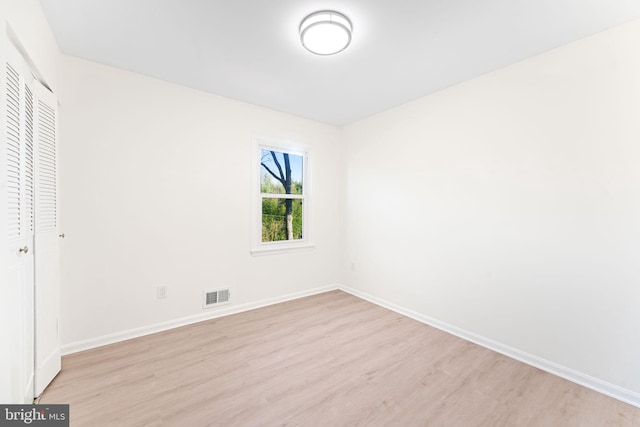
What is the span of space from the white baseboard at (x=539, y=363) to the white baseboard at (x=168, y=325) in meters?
1.62

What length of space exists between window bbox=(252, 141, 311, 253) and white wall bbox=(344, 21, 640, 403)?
1.42m

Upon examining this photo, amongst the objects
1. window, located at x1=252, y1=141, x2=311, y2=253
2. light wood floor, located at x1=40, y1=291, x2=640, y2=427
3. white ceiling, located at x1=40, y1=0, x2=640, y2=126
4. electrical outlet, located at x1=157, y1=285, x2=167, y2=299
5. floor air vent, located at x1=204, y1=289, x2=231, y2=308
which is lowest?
Result: light wood floor, located at x1=40, y1=291, x2=640, y2=427

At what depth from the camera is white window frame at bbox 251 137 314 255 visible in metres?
3.25

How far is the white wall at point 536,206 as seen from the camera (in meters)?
1.78

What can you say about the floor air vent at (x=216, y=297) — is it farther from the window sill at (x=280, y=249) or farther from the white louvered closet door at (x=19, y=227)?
the white louvered closet door at (x=19, y=227)

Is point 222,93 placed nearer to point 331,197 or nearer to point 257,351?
point 331,197

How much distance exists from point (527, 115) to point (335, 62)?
173 cm

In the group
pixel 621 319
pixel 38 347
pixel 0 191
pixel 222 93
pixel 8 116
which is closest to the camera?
pixel 0 191

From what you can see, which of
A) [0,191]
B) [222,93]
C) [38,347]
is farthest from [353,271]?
[0,191]

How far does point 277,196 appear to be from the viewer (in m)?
3.56

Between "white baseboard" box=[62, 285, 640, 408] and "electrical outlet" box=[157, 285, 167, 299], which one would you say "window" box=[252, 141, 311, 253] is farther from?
"electrical outlet" box=[157, 285, 167, 299]

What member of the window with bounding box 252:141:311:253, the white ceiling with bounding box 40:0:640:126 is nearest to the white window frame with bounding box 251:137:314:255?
the window with bounding box 252:141:311:253

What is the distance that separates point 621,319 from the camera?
1773 mm

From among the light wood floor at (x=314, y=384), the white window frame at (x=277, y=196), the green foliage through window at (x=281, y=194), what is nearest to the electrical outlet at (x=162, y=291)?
the light wood floor at (x=314, y=384)
